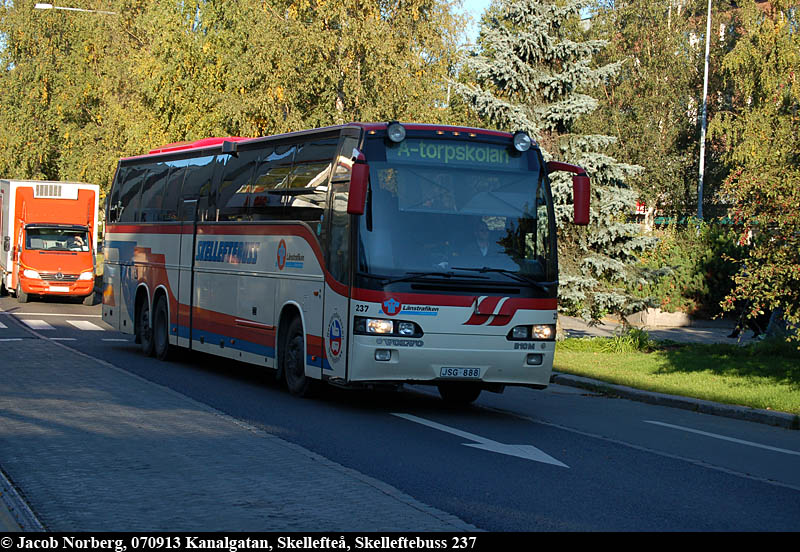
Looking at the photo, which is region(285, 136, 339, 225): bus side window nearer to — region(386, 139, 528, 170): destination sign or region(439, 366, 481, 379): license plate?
region(386, 139, 528, 170): destination sign

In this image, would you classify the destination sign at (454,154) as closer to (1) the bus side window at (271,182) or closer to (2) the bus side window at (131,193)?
(1) the bus side window at (271,182)

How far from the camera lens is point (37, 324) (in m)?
26.5

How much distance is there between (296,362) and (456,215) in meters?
3.24

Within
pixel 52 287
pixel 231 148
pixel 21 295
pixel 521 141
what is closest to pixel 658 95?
pixel 52 287

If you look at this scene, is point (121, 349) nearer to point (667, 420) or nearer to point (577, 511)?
point (667, 420)

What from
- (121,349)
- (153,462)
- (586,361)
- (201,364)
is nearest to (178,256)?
(201,364)

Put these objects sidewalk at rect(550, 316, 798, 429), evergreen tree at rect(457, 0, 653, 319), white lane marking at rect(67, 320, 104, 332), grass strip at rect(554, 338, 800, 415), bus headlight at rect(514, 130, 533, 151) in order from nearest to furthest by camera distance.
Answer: bus headlight at rect(514, 130, 533, 151) < sidewalk at rect(550, 316, 798, 429) < grass strip at rect(554, 338, 800, 415) < evergreen tree at rect(457, 0, 653, 319) < white lane marking at rect(67, 320, 104, 332)

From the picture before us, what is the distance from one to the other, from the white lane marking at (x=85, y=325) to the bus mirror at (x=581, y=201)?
16062 mm

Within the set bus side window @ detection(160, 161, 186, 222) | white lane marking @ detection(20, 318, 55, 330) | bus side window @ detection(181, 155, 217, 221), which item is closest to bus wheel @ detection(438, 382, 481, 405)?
bus side window @ detection(181, 155, 217, 221)

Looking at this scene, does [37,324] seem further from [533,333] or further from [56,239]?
[533,333]

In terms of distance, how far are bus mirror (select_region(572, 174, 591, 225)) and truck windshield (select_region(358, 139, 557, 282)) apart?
0.43 metres

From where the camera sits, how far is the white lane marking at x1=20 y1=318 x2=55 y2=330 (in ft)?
83.7

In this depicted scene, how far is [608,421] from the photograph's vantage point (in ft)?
43.3
